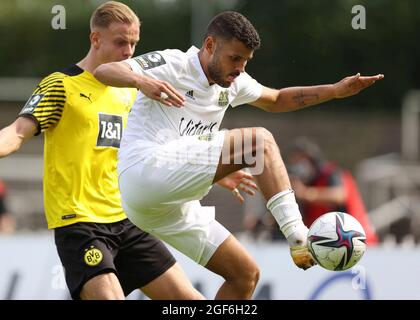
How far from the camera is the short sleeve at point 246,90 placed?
7.18m

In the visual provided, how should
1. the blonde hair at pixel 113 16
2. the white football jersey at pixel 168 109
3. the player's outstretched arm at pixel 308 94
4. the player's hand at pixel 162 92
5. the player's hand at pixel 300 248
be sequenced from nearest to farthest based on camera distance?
the player's hand at pixel 162 92 < the player's hand at pixel 300 248 < the white football jersey at pixel 168 109 < the player's outstretched arm at pixel 308 94 < the blonde hair at pixel 113 16

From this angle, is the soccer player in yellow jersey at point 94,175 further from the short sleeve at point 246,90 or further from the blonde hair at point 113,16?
the short sleeve at point 246,90

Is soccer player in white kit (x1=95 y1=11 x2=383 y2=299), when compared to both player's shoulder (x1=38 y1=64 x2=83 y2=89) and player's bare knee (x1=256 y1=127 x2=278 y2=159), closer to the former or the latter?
player's bare knee (x1=256 y1=127 x2=278 y2=159)

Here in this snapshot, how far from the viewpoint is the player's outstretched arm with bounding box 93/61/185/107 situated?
611 cm

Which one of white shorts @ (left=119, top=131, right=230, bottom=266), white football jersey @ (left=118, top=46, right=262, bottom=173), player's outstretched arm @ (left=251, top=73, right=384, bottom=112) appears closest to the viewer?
white shorts @ (left=119, top=131, right=230, bottom=266)

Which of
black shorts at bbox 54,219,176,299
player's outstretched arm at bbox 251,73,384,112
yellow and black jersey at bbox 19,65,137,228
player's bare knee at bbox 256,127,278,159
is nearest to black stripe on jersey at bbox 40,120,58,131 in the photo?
yellow and black jersey at bbox 19,65,137,228

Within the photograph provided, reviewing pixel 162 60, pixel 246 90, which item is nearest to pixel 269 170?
pixel 162 60

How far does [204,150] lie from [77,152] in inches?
45.9

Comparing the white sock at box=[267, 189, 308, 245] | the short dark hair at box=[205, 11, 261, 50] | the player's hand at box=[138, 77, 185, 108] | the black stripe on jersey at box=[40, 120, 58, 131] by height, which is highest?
the short dark hair at box=[205, 11, 261, 50]

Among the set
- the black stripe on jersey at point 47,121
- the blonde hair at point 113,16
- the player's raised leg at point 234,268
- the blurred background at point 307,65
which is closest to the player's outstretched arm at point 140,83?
the black stripe on jersey at point 47,121

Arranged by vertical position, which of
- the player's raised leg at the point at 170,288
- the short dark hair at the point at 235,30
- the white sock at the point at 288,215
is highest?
the short dark hair at the point at 235,30

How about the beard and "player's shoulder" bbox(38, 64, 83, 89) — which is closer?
the beard

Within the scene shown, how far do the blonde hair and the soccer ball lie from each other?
206 centimetres

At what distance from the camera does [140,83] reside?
6172 millimetres
